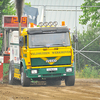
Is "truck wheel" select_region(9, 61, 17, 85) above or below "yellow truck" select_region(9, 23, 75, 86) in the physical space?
below

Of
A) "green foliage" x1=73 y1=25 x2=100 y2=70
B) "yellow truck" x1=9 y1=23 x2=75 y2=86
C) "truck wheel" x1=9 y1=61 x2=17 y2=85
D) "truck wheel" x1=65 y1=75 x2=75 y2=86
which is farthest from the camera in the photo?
"green foliage" x1=73 y1=25 x2=100 y2=70

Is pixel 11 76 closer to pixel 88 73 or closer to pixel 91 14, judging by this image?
pixel 88 73

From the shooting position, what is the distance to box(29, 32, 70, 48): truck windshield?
13945 millimetres

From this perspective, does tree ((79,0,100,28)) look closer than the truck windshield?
No

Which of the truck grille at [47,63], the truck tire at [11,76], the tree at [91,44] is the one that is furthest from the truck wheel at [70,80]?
the tree at [91,44]

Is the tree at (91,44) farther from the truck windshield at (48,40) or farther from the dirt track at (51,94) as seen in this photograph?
the dirt track at (51,94)

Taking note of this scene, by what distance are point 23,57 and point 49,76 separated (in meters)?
1.53

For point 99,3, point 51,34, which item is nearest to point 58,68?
point 51,34

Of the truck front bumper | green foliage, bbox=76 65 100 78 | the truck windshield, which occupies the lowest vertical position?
green foliage, bbox=76 65 100 78

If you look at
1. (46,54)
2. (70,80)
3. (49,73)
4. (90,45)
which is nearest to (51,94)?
(49,73)

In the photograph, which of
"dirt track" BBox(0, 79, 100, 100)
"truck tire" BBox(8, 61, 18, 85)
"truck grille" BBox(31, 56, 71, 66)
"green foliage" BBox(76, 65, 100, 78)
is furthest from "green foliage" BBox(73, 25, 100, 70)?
"dirt track" BBox(0, 79, 100, 100)

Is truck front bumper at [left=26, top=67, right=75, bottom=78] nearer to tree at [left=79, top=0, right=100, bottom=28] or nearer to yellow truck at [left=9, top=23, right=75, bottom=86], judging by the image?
yellow truck at [left=9, top=23, right=75, bottom=86]

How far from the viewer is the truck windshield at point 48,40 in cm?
1395

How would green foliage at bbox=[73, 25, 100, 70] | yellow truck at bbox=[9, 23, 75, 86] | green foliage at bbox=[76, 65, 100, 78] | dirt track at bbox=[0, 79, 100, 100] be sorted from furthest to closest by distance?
green foliage at bbox=[73, 25, 100, 70] → green foliage at bbox=[76, 65, 100, 78] → yellow truck at bbox=[9, 23, 75, 86] → dirt track at bbox=[0, 79, 100, 100]
